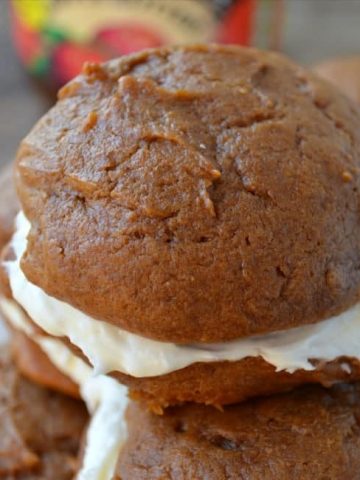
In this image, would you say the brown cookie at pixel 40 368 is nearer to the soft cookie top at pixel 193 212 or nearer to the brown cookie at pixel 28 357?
the brown cookie at pixel 28 357

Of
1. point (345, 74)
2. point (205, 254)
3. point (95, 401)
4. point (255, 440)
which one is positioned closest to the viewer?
point (205, 254)

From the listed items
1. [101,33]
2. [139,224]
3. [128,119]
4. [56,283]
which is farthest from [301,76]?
[101,33]

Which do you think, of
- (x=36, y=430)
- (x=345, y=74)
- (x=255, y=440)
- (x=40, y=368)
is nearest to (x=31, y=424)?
(x=36, y=430)

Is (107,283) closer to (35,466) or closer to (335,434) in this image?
(335,434)

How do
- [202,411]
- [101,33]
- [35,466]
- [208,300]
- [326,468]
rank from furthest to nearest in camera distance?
[101,33]
[35,466]
[202,411]
[326,468]
[208,300]

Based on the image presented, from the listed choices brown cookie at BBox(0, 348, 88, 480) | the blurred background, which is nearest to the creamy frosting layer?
brown cookie at BBox(0, 348, 88, 480)

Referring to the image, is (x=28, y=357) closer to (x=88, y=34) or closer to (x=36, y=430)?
(x=36, y=430)
